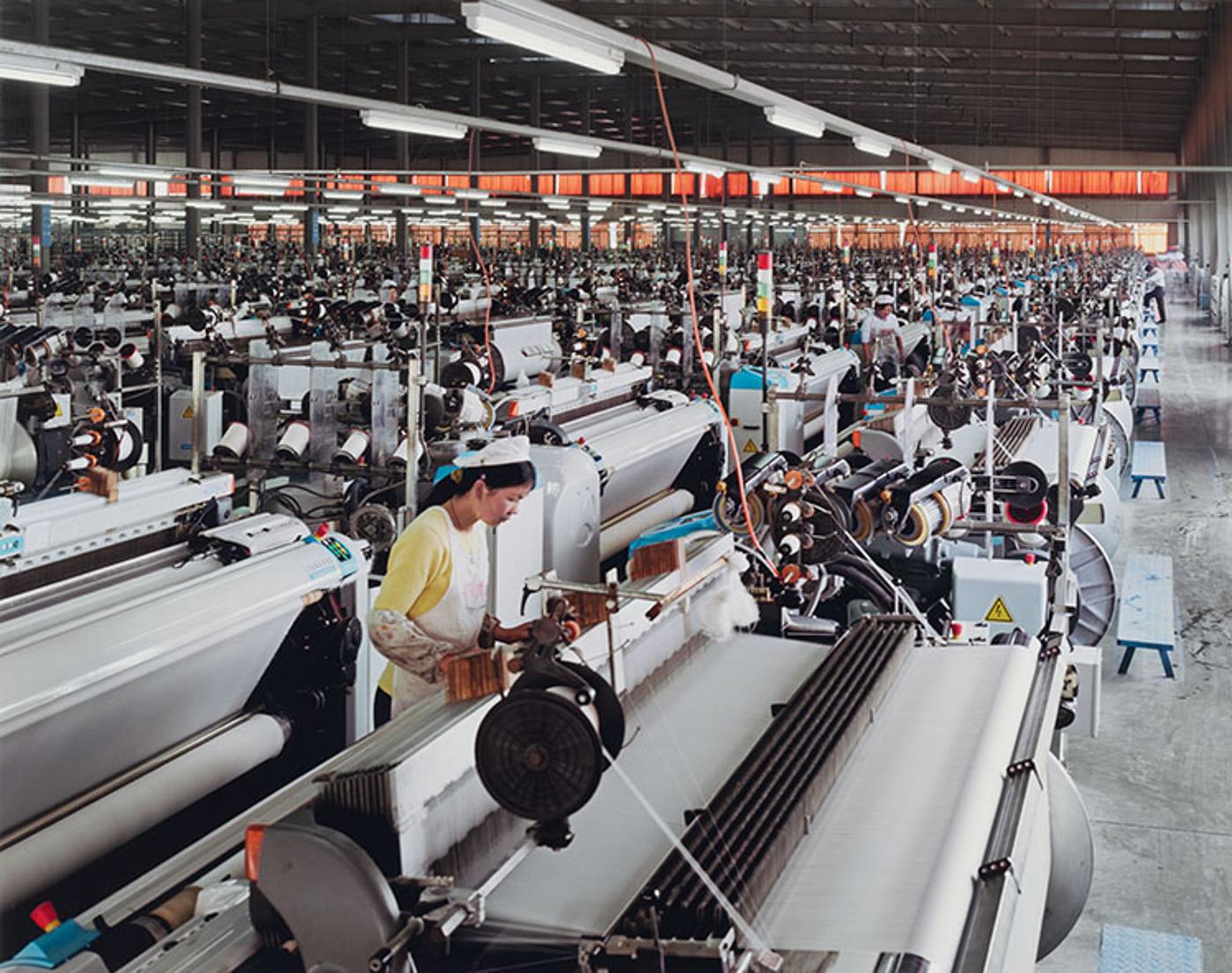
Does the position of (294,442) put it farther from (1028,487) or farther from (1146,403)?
(1146,403)

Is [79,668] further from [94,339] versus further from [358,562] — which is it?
[94,339]

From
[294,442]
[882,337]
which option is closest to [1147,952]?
[294,442]

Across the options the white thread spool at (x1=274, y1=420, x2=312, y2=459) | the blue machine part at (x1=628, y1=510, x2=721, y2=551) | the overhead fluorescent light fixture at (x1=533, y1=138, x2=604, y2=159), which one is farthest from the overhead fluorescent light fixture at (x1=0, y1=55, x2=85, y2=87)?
the overhead fluorescent light fixture at (x1=533, y1=138, x2=604, y2=159)

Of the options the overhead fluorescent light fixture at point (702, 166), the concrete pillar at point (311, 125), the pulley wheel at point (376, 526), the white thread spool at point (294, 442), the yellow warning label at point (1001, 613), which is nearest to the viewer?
the yellow warning label at point (1001, 613)

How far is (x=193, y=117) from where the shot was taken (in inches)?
844

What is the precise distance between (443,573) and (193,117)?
1992cm

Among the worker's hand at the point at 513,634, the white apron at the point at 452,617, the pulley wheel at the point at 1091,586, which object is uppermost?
the worker's hand at the point at 513,634

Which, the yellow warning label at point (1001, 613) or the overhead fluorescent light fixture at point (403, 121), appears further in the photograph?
the overhead fluorescent light fixture at point (403, 121)

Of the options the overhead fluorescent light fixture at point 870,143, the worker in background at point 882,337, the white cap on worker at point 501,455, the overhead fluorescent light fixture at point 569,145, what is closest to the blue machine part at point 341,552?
the white cap on worker at point 501,455

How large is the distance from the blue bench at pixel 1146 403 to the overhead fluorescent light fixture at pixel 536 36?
12288mm

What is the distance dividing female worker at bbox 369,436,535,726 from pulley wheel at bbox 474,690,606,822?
3.88 ft

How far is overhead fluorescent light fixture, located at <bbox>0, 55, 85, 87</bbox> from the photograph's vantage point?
254 inches

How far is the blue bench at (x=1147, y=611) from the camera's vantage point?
7.68m

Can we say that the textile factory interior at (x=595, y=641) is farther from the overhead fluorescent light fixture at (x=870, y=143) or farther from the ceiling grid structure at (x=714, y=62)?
the ceiling grid structure at (x=714, y=62)
